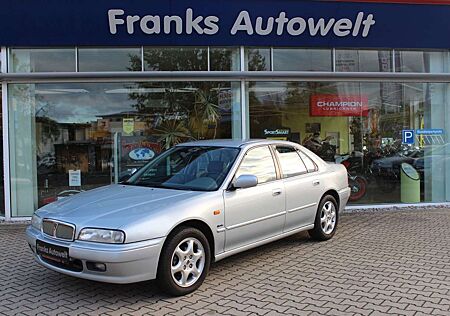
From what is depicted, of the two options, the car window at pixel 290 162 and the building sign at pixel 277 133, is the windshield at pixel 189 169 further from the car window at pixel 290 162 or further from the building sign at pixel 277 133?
the building sign at pixel 277 133

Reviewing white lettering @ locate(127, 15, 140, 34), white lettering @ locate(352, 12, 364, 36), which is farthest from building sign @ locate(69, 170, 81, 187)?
white lettering @ locate(352, 12, 364, 36)

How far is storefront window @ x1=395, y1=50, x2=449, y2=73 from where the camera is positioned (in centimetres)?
1009

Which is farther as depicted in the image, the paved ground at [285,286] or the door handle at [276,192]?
the door handle at [276,192]

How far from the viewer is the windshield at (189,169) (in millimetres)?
5248

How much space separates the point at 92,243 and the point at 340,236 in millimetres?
4336

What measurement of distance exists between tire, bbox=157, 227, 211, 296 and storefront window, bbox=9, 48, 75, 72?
5.93 m

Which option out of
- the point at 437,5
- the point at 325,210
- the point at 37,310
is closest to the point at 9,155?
the point at 37,310

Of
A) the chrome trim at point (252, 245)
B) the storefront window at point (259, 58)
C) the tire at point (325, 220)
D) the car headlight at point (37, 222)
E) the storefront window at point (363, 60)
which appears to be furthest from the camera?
the storefront window at point (363, 60)

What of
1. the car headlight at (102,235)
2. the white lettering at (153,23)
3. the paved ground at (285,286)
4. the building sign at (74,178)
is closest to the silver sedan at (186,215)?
the car headlight at (102,235)

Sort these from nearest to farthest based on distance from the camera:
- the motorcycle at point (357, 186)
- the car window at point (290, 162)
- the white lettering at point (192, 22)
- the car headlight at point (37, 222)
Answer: the car headlight at point (37, 222), the car window at point (290, 162), the white lettering at point (192, 22), the motorcycle at point (357, 186)

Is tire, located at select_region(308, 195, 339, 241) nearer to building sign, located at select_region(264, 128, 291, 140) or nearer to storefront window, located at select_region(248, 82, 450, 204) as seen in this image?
building sign, located at select_region(264, 128, 291, 140)

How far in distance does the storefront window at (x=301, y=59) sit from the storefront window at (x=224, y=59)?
33.2 inches

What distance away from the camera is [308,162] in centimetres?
668

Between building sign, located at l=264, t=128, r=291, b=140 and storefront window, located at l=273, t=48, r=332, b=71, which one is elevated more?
storefront window, located at l=273, t=48, r=332, b=71
